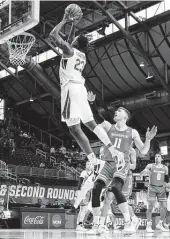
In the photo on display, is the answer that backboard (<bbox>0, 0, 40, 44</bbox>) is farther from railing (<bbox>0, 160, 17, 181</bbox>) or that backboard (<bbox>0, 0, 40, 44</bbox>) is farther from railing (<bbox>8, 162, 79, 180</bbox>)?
railing (<bbox>8, 162, 79, 180</bbox>)

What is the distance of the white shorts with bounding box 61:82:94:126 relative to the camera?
782 centimetres

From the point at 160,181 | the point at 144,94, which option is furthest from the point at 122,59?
the point at 160,181

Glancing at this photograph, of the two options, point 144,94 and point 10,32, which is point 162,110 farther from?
point 10,32

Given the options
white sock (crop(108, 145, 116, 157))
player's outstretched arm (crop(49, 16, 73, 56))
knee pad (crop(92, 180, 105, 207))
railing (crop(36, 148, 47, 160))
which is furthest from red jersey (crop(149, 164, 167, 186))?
railing (crop(36, 148, 47, 160))

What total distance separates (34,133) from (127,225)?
1394 inches

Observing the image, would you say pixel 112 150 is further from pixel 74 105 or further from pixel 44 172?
pixel 44 172

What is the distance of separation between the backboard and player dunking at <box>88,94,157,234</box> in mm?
3155

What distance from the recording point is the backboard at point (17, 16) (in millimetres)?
10156

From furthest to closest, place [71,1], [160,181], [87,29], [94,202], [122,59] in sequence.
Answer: [122,59], [87,29], [71,1], [160,181], [94,202]

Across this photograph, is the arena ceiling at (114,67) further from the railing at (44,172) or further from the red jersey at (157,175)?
the red jersey at (157,175)

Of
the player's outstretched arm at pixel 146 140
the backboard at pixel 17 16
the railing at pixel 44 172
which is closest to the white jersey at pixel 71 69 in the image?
the player's outstretched arm at pixel 146 140

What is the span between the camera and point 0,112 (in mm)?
40906

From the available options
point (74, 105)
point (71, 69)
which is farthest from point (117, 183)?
point (71, 69)

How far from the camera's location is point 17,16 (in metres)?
11.3
